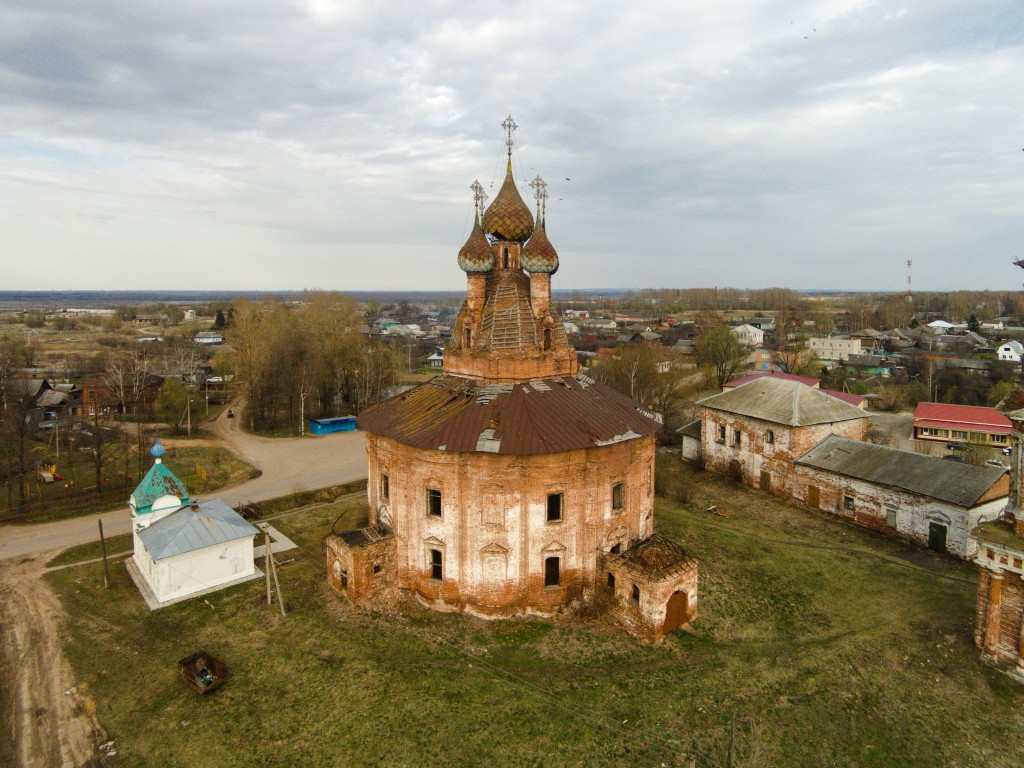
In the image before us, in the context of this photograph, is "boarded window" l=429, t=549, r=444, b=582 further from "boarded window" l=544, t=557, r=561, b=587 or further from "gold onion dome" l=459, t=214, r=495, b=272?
"gold onion dome" l=459, t=214, r=495, b=272

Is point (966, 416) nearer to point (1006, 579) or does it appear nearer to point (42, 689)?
point (1006, 579)

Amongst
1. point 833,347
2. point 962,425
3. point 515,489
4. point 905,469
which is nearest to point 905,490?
point 905,469

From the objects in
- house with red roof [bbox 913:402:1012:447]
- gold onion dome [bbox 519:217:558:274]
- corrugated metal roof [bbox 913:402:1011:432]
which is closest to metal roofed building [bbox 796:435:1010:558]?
gold onion dome [bbox 519:217:558:274]

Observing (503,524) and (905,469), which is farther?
(905,469)

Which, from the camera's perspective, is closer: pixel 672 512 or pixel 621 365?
pixel 672 512

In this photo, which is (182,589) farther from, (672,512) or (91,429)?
(672,512)

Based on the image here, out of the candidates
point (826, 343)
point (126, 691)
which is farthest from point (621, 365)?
point (826, 343)

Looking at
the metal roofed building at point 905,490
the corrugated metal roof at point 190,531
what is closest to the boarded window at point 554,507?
the corrugated metal roof at point 190,531
